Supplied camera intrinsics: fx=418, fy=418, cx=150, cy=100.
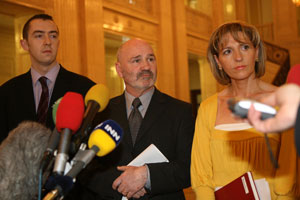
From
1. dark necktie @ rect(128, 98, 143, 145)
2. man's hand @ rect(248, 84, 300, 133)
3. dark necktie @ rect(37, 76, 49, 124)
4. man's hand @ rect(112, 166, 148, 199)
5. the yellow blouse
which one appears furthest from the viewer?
dark necktie @ rect(128, 98, 143, 145)

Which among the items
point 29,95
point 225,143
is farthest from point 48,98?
Result: point 225,143

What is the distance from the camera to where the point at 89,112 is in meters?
1.77

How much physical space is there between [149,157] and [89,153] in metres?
1.39

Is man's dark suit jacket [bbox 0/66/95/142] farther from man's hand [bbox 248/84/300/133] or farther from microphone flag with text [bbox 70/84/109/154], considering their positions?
man's hand [bbox 248/84/300/133]

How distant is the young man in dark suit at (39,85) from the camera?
3045mm

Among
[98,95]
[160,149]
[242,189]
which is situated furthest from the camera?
[160,149]

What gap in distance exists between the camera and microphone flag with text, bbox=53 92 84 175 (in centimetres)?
142

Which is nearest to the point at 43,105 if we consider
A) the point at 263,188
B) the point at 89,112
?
the point at 89,112

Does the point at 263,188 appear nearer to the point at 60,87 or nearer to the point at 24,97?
the point at 60,87

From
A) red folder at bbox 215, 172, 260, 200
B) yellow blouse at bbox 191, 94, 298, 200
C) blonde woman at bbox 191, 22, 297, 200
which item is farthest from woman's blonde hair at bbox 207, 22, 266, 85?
red folder at bbox 215, 172, 260, 200

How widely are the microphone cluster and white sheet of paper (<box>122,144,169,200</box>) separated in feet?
3.57

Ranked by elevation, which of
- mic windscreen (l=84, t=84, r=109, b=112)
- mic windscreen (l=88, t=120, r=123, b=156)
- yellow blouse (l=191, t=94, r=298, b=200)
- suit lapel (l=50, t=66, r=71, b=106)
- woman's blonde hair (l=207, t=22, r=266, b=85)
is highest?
woman's blonde hair (l=207, t=22, r=266, b=85)

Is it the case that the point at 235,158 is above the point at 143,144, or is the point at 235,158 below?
below

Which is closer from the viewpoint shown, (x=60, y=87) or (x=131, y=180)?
(x=131, y=180)
